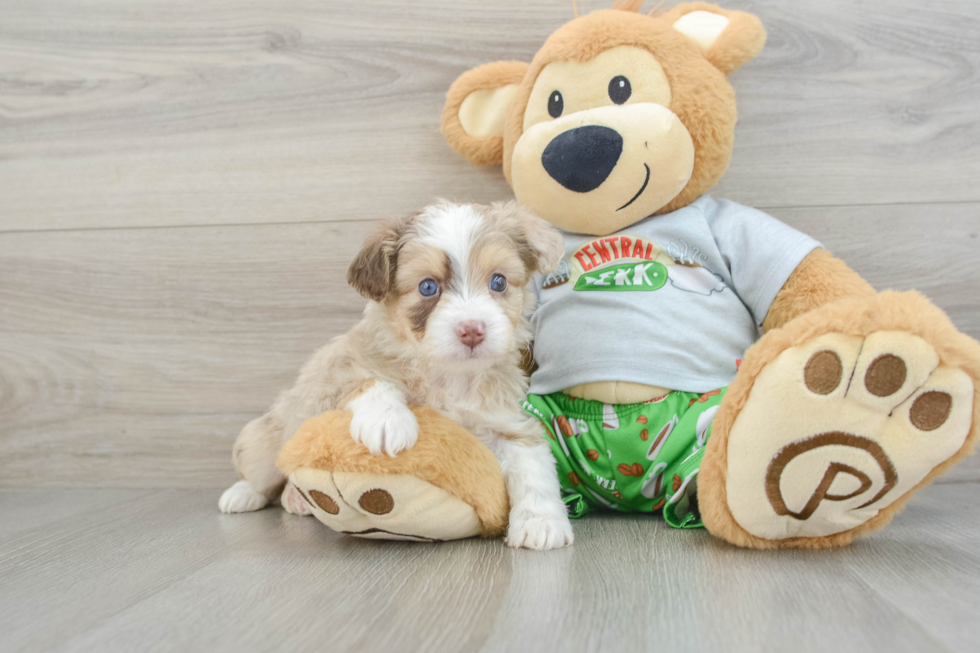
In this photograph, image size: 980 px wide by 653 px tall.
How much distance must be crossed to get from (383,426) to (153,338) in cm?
107

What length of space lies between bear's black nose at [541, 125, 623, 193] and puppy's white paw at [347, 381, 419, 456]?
22.9 inches

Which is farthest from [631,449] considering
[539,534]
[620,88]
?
[620,88]

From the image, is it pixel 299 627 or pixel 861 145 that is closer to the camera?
pixel 299 627

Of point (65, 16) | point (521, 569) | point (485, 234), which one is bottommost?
point (521, 569)

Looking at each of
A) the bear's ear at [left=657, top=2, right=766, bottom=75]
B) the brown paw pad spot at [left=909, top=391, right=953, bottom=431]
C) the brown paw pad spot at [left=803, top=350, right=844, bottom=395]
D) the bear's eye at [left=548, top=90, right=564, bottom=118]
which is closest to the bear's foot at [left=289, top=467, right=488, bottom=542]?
the brown paw pad spot at [left=803, top=350, right=844, bottom=395]

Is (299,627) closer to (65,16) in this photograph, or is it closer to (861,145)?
(861,145)

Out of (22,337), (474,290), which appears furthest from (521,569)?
(22,337)

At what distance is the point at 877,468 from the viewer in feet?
3.01

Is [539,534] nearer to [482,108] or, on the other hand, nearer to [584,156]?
[584,156]

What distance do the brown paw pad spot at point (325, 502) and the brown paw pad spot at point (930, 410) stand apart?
870mm

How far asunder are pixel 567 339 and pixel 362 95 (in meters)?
0.90

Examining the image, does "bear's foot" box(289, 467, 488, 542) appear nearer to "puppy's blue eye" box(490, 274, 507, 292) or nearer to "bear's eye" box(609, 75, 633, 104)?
"puppy's blue eye" box(490, 274, 507, 292)

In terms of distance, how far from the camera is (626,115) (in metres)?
1.33

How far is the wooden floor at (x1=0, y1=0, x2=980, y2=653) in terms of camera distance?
1661 millimetres
